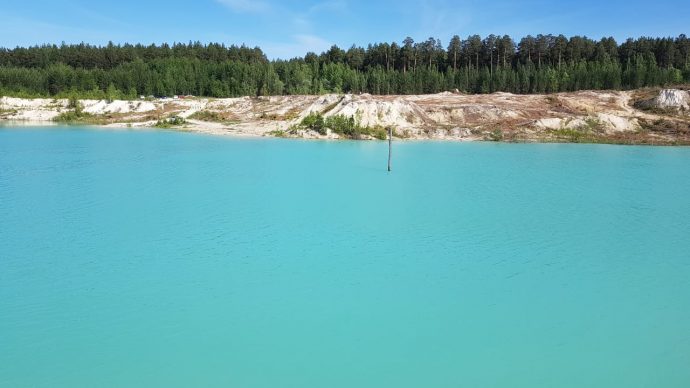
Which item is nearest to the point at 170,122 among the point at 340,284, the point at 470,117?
the point at 470,117

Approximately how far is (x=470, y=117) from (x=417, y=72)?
37.4 meters

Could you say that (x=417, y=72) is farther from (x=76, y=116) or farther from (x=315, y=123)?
(x=76, y=116)

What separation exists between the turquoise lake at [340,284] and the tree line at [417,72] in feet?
231

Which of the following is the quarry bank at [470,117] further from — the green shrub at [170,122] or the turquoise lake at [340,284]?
the turquoise lake at [340,284]

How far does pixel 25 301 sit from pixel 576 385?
13505 mm

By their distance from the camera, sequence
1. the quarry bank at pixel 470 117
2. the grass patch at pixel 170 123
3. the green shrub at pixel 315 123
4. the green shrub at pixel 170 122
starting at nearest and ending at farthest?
the quarry bank at pixel 470 117, the green shrub at pixel 315 123, the grass patch at pixel 170 123, the green shrub at pixel 170 122

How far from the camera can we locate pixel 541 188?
31.4 meters

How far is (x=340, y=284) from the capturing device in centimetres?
1522

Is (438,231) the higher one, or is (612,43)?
(612,43)

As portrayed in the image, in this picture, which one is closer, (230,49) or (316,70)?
(316,70)

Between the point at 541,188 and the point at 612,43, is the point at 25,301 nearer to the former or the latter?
the point at 541,188

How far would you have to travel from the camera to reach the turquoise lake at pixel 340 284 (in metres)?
10.9

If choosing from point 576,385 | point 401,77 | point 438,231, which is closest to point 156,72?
point 401,77

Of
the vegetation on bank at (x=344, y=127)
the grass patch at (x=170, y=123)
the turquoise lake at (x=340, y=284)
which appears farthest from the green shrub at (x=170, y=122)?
the turquoise lake at (x=340, y=284)
